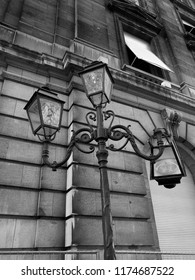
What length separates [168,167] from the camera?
3852mm

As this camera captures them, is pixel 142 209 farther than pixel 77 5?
No

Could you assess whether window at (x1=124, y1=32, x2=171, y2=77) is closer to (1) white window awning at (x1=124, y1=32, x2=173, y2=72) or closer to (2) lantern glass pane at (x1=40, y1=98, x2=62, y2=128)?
(1) white window awning at (x1=124, y1=32, x2=173, y2=72)

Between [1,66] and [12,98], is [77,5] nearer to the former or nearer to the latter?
[1,66]

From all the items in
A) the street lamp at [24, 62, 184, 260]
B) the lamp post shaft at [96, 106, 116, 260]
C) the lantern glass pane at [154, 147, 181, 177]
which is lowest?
the lamp post shaft at [96, 106, 116, 260]

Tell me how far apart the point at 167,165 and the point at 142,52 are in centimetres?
788

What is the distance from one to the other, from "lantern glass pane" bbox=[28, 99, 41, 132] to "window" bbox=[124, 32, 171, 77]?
23.5ft

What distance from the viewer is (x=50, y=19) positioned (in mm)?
8695

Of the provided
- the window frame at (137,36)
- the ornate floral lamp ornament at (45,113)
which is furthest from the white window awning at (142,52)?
the ornate floral lamp ornament at (45,113)

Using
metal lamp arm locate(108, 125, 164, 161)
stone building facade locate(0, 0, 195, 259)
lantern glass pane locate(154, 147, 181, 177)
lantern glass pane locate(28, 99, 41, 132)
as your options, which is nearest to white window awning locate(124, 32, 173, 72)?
stone building facade locate(0, 0, 195, 259)

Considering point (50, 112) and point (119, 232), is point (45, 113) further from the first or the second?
point (119, 232)

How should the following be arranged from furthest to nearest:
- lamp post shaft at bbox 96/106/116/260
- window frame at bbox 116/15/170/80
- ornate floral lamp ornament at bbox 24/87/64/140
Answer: window frame at bbox 116/15/170/80 → ornate floral lamp ornament at bbox 24/87/64/140 → lamp post shaft at bbox 96/106/116/260

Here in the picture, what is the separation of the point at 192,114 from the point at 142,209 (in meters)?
5.28

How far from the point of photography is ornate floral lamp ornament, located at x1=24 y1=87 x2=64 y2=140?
3537mm
